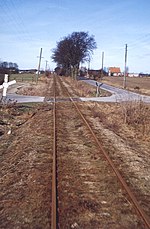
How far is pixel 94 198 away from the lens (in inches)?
240

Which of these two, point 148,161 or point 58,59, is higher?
point 58,59

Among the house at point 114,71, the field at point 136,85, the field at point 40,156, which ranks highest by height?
the house at point 114,71

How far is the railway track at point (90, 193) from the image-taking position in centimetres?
521

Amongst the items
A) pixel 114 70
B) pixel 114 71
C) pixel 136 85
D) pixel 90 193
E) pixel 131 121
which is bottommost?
pixel 90 193

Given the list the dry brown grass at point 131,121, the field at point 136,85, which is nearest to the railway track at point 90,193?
the dry brown grass at point 131,121

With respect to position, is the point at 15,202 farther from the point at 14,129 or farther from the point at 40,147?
the point at 14,129

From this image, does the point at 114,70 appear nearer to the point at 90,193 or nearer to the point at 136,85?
the point at 136,85

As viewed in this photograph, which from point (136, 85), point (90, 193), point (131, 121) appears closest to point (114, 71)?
point (136, 85)

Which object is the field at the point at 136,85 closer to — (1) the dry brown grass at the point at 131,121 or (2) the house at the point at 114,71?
(1) the dry brown grass at the point at 131,121

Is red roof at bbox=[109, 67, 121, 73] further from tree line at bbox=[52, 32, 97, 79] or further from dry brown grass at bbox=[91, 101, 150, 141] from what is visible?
dry brown grass at bbox=[91, 101, 150, 141]

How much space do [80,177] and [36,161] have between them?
1799 millimetres

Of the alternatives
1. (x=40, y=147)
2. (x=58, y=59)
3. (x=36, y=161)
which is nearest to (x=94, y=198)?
(x=36, y=161)

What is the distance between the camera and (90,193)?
6352 millimetres

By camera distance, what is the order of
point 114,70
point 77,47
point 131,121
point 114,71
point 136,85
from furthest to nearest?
point 114,70, point 114,71, point 77,47, point 136,85, point 131,121
